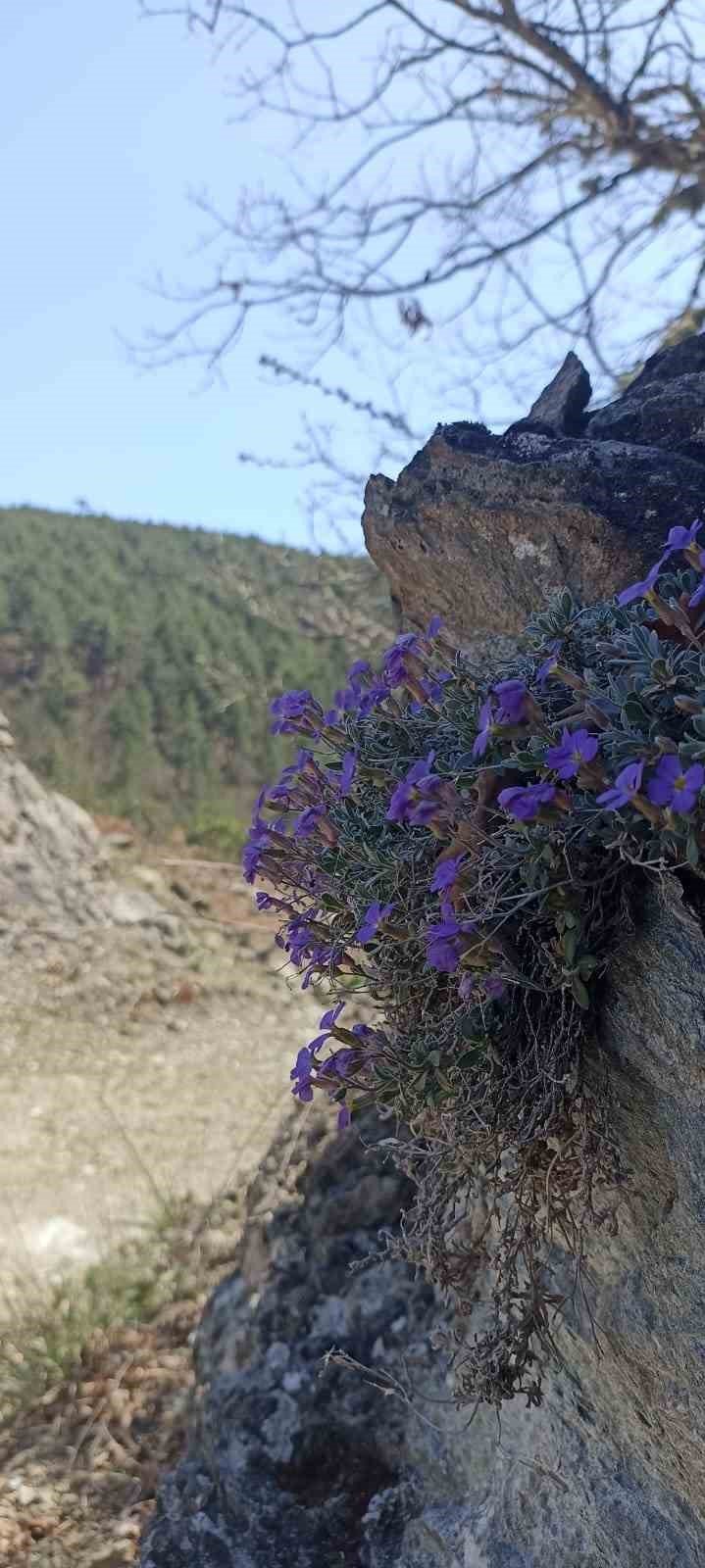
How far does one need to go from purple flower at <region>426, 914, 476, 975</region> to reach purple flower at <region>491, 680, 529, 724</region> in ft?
0.83

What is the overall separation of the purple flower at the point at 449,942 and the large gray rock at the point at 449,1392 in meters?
0.22

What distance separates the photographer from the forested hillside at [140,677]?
14742 mm

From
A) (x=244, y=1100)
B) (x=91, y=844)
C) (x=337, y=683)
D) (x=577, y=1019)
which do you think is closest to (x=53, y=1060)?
(x=244, y=1100)

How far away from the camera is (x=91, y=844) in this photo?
10445mm

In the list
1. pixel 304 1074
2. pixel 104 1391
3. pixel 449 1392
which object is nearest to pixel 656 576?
pixel 304 1074

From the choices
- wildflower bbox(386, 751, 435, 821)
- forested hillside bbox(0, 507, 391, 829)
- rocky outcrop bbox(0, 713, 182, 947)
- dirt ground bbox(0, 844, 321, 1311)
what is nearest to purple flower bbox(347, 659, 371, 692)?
wildflower bbox(386, 751, 435, 821)

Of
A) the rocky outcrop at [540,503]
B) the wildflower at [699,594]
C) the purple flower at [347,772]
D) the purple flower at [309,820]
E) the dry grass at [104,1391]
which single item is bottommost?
the dry grass at [104,1391]

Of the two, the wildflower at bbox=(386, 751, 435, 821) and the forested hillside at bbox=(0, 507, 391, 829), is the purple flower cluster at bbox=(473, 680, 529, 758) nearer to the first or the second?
the wildflower at bbox=(386, 751, 435, 821)

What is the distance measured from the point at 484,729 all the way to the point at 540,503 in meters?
1.00

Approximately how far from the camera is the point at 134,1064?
24.7 ft

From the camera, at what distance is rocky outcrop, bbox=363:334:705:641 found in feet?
7.45

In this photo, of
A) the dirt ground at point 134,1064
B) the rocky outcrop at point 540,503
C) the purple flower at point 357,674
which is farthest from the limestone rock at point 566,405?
the dirt ground at point 134,1064

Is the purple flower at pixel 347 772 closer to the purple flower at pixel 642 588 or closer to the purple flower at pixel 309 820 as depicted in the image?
the purple flower at pixel 309 820

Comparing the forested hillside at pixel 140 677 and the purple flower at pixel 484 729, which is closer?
the purple flower at pixel 484 729
